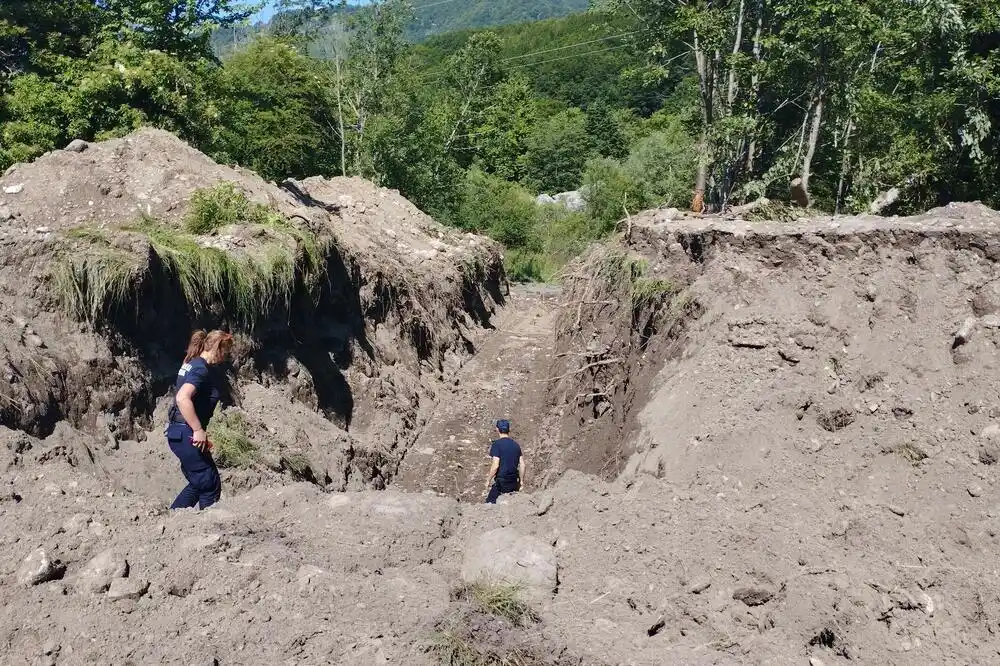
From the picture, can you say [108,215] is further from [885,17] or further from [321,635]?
[885,17]

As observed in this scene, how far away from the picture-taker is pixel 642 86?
19266mm

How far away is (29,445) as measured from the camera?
6.14 meters

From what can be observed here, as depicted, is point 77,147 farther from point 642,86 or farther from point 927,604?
point 642,86

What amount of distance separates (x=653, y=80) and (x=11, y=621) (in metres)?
16.5

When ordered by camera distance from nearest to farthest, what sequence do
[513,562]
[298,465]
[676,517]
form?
[513,562] → [676,517] → [298,465]

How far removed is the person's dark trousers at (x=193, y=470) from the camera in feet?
19.3

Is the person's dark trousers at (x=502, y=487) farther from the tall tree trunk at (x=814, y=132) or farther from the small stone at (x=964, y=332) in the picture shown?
the tall tree trunk at (x=814, y=132)

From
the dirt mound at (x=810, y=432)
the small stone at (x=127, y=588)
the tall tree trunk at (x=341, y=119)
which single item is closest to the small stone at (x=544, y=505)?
the dirt mound at (x=810, y=432)

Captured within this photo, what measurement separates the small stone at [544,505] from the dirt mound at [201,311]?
291 cm

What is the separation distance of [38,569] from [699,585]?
364 cm

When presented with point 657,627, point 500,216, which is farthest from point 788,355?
point 500,216

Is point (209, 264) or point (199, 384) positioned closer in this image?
point (199, 384)

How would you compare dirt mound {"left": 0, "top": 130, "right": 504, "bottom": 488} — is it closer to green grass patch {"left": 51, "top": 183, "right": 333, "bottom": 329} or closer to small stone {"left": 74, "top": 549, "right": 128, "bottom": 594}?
green grass patch {"left": 51, "top": 183, "right": 333, "bottom": 329}

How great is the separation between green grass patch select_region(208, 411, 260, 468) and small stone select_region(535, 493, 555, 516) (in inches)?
120
